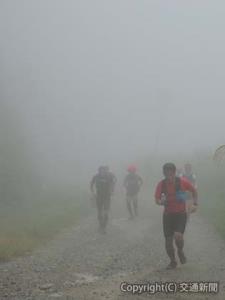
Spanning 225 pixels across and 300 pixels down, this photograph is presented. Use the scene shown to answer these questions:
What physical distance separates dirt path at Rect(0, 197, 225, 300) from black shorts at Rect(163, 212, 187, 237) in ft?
2.86

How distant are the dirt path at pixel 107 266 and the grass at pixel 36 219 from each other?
54 centimetres

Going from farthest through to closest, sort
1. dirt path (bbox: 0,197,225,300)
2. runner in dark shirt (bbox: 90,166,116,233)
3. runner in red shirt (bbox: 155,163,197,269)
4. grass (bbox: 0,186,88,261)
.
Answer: runner in dark shirt (bbox: 90,166,116,233)
grass (bbox: 0,186,88,261)
runner in red shirt (bbox: 155,163,197,269)
dirt path (bbox: 0,197,225,300)

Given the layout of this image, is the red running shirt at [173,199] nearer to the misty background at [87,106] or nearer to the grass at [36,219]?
the grass at [36,219]

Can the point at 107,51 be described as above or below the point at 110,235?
above

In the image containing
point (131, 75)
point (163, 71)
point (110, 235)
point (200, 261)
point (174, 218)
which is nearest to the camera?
point (174, 218)

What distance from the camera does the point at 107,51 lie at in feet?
636

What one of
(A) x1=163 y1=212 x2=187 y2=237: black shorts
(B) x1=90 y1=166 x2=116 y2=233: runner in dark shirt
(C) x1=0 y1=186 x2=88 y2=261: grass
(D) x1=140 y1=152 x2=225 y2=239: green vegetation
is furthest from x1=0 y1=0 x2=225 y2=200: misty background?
(A) x1=163 y1=212 x2=187 y2=237: black shorts

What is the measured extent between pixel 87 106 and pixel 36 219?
75051 mm

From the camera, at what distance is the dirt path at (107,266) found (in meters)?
10.9

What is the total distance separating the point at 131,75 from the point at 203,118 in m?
49.4

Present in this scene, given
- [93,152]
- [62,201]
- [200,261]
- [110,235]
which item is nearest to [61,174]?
[93,152]

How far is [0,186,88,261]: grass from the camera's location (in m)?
16.4

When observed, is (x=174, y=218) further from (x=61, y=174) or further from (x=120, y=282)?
(x=61, y=174)

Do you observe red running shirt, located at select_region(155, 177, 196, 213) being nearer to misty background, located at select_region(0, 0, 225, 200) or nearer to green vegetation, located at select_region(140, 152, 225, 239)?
green vegetation, located at select_region(140, 152, 225, 239)
